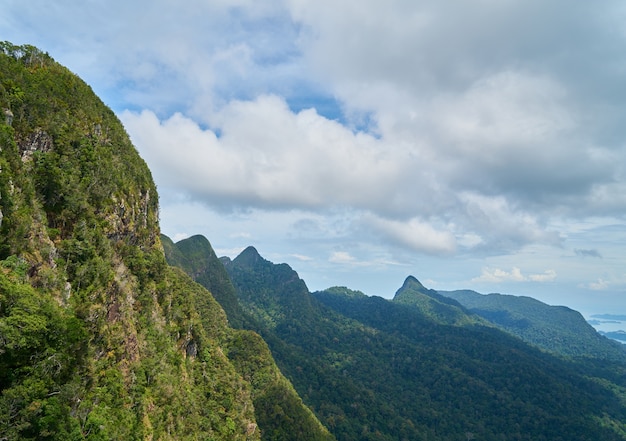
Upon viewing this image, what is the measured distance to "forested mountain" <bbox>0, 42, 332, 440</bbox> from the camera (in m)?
26.4

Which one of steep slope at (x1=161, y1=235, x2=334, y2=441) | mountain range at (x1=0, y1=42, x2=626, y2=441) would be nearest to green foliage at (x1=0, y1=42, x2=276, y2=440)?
mountain range at (x1=0, y1=42, x2=626, y2=441)

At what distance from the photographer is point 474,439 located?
6727 inches

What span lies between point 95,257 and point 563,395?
796 ft

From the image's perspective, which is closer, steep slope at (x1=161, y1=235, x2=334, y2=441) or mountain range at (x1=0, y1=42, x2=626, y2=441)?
mountain range at (x1=0, y1=42, x2=626, y2=441)

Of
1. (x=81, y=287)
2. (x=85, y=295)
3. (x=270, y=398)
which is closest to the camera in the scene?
(x=85, y=295)

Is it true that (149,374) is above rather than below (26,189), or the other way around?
below

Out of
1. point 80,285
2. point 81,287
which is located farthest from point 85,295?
point 80,285

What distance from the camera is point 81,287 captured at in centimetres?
3819

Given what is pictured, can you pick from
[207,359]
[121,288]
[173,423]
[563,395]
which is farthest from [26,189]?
[563,395]

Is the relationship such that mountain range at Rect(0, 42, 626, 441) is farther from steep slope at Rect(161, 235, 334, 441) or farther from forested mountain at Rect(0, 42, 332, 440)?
steep slope at Rect(161, 235, 334, 441)

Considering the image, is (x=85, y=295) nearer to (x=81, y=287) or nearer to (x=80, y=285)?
(x=81, y=287)

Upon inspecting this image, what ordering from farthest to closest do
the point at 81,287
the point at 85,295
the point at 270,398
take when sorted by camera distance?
the point at 270,398, the point at 81,287, the point at 85,295

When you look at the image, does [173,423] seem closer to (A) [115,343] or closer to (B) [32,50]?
(A) [115,343]

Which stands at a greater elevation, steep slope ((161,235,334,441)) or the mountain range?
the mountain range
